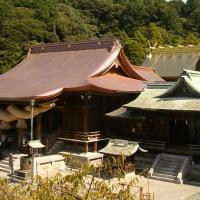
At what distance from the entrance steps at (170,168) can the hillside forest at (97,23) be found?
41.1 metres

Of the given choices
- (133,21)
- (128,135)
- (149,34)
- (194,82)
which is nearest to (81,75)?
(128,135)

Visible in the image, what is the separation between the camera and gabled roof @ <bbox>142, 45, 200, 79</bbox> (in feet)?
141

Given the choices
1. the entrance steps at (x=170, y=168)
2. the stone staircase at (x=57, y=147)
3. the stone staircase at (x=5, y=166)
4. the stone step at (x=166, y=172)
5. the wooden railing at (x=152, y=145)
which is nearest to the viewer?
the entrance steps at (x=170, y=168)

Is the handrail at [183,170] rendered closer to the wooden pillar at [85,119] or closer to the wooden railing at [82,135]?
the wooden railing at [82,135]

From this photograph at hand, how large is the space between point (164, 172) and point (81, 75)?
7986 mm

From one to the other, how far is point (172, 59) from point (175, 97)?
78.7ft

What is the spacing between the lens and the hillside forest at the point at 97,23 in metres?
68.5

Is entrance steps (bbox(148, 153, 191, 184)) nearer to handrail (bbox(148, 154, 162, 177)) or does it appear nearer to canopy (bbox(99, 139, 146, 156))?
handrail (bbox(148, 154, 162, 177))

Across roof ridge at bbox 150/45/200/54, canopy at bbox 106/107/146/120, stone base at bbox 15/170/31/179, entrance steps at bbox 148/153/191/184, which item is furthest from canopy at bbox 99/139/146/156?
roof ridge at bbox 150/45/200/54

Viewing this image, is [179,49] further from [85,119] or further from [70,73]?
[85,119]

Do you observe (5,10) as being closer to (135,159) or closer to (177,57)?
(177,57)

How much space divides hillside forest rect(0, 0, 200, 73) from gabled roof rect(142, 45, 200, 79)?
1444 centimetres

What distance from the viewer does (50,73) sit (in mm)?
26641

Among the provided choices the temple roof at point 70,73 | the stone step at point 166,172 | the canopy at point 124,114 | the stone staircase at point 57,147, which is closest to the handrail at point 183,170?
the stone step at point 166,172
